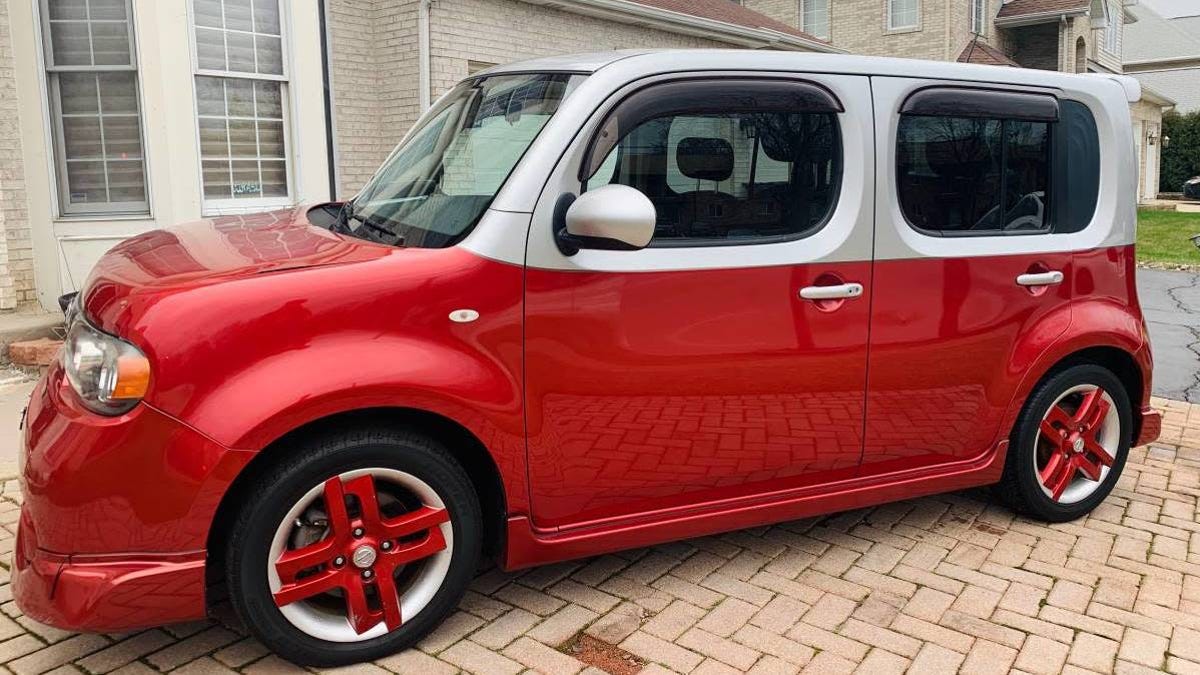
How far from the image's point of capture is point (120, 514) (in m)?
2.77

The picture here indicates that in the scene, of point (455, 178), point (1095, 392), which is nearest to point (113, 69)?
point (455, 178)

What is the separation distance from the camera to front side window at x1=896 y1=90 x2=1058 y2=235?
3.87 m

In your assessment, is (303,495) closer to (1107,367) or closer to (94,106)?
(1107,367)

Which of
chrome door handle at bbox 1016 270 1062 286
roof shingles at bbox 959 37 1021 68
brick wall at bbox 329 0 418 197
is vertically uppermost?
roof shingles at bbox 959 37 1021 68

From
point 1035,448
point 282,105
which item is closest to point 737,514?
point 1035,448

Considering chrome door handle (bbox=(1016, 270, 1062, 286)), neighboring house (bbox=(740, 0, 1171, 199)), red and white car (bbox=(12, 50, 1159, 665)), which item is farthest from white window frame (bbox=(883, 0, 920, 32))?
chrome door handle (bbox=(1016, 270, 1062, 286))

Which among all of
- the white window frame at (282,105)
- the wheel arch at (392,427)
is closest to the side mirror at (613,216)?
the wheel arch at (392,427)

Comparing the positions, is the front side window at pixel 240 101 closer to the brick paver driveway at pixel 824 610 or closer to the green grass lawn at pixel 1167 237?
the brick paver driveway at pixel 824 610

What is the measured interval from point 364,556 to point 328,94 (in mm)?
7107

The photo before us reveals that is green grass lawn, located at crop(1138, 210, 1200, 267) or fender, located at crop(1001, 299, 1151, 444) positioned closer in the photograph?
fender, located at crop(1001, 299, 1151, 444)

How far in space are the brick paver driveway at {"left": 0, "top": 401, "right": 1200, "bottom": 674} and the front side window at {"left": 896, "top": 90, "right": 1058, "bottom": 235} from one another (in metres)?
1.36

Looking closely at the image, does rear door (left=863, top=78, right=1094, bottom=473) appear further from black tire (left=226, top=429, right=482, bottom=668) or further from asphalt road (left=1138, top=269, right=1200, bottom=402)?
asphalt road (left=1138, top=269, right=1200, bottom=402)

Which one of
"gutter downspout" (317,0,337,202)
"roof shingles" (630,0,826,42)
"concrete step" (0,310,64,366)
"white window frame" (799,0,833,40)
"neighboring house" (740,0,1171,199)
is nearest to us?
"concrete step" (0,310,64,366)

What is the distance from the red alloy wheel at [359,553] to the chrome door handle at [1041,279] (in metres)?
2.53
